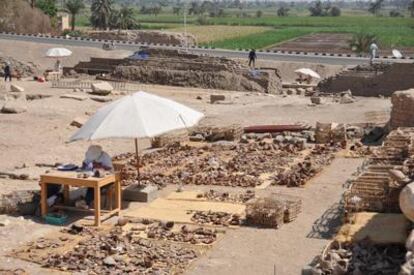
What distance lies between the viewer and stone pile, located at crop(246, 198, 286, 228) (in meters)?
12.5

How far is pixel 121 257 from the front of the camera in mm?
11000

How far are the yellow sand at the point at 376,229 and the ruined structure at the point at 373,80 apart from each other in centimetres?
2233

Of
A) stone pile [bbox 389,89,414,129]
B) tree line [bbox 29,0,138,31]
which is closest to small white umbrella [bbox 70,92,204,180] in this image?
stone pile [bbox 389,89,414,129]

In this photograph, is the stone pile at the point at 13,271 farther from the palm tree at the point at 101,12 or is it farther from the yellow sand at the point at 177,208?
the palm tree at the point at 101,12

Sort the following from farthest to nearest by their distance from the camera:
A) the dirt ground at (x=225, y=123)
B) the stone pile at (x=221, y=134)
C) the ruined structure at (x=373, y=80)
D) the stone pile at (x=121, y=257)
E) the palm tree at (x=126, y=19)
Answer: the palm tree at (x=126, y=19) < the ruined structure at (x=373, y=80) < the stone pile at (x=221, y=134) < the dirt ground at (x=225, y=123) < the stone pile at (x=121, y=257)

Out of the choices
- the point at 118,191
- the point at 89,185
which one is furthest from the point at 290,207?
the point at 89,185

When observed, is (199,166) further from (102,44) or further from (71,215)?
(102,44)

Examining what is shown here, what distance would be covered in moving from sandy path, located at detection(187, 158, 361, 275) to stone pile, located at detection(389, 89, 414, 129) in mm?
7690

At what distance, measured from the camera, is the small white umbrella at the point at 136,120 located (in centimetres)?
1334

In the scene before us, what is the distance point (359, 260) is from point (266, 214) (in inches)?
113

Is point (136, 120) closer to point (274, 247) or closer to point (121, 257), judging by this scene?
point (121, 257)

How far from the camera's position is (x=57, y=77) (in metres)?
39.9

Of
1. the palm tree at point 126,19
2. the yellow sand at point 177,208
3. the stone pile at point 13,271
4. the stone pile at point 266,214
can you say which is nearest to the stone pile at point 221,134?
the yellow sand at point 177,208

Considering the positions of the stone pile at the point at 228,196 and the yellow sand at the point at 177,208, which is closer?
the yellow sand at the point at 177,208
